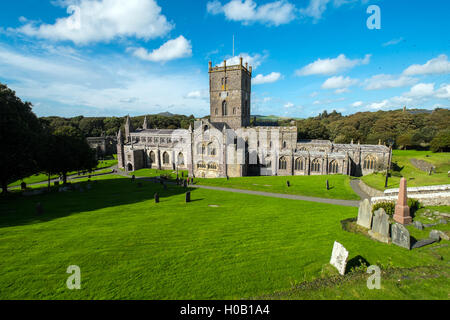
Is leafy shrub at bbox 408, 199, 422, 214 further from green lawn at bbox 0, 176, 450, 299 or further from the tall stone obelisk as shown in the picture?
green lawn at bbox 0, 176, 450, 299

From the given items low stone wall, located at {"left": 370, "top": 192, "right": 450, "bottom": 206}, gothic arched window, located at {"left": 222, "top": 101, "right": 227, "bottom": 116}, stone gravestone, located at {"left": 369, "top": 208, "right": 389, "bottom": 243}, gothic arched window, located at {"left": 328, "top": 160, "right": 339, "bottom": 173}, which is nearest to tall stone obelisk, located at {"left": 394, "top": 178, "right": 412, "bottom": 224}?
stone gravestone, located at {"left": 369, "top": 208, "right": 389, "bottom": 243}

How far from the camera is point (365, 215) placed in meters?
13.3

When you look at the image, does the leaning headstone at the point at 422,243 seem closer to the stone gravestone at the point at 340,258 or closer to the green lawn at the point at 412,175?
the stone gravestone at the point at 340,258

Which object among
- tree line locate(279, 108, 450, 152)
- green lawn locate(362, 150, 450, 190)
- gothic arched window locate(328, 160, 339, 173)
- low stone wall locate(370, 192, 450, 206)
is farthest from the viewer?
tree line locate(279, 108, 450, 152)

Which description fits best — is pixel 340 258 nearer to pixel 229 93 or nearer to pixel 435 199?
pixel 435 199

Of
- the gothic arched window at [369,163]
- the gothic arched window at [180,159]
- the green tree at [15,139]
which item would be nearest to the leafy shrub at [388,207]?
the gothic arched window at [369,163]

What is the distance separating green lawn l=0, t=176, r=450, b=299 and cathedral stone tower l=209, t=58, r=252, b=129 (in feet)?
97.0

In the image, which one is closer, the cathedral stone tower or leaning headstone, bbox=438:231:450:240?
leaning headstone, bbox=438:231:450:240

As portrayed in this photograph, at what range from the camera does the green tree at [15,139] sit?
20.8m

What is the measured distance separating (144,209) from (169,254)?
9.34 metres

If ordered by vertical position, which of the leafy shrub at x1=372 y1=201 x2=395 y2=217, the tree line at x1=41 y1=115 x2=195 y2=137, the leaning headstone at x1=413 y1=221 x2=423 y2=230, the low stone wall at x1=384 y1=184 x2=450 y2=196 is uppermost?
the tree line at x1=41 y1=115 x2=195 y2=137

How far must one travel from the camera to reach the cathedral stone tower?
42.7 meters
